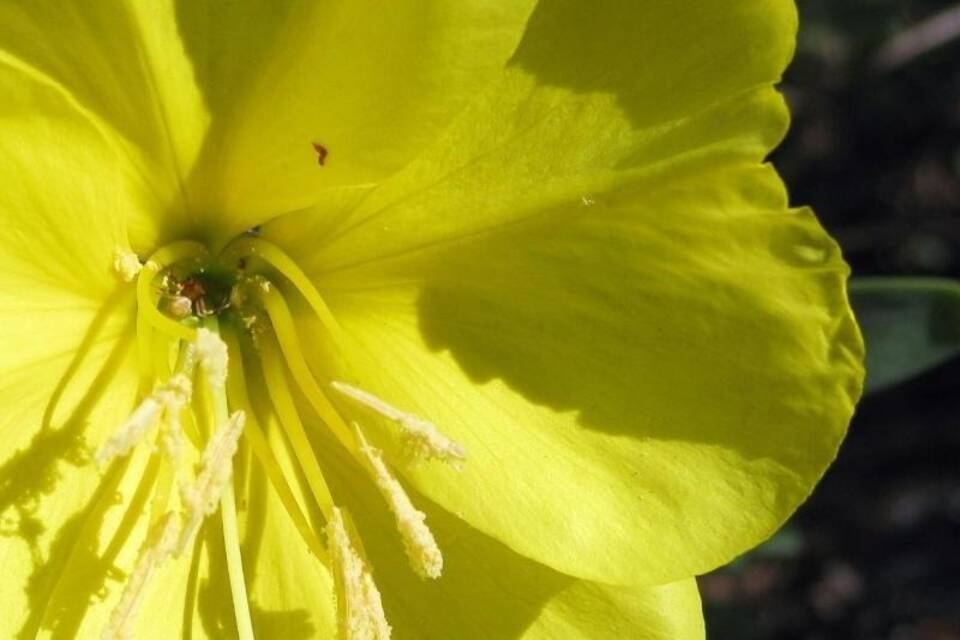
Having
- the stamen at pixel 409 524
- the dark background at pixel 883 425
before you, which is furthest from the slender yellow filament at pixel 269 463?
the dark background at pixel 883 425

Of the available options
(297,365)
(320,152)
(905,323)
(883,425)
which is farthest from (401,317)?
(883,425)

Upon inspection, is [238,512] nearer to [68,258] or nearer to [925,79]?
[68,258]

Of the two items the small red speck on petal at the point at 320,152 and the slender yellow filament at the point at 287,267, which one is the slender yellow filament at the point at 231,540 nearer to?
the slender yellow filament at the point at 287,267

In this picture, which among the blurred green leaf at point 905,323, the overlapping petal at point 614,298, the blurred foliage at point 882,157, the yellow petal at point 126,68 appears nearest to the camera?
the yellow petal at point 126,68

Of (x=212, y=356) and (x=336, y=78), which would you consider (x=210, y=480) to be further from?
(x=336, y=78)

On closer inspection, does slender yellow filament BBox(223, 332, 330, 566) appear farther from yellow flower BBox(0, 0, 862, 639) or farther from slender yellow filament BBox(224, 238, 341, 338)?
slender yellow filament BBox(224, 238, 341, 338)

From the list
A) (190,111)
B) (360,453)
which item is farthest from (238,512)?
(190,111)
